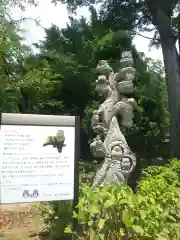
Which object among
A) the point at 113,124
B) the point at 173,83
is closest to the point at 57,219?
the point at 113,124

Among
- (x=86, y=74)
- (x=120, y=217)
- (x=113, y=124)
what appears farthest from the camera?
(x=86, y=74)

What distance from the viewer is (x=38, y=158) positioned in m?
3.36

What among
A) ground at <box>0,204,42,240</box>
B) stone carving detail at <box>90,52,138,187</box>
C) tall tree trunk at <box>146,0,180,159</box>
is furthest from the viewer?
tall tree trunk at <box>146,0,180,159</box>

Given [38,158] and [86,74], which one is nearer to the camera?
[38,158]

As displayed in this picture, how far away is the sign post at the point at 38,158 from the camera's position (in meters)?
3.24

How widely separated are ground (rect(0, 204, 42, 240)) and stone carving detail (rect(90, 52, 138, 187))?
3.75 ft

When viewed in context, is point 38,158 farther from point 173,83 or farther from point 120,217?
point 173,83

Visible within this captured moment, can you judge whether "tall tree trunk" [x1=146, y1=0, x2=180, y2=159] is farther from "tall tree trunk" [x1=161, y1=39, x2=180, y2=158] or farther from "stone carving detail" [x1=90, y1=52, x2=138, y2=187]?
"stone carving detail" [x1=90, y1=52, x2=138, y2=187]

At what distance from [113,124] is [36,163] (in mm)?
2961

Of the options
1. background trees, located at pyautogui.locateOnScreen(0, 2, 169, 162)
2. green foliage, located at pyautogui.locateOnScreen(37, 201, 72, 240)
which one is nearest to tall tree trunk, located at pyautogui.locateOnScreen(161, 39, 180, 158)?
background trees, located at pyautogui.locateOnScreen(0, 2, 169, 162)

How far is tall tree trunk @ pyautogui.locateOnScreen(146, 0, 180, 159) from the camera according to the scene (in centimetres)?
1270

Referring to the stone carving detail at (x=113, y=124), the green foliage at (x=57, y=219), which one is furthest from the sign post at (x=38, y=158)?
the stone carving detail at (x=113, y=124)

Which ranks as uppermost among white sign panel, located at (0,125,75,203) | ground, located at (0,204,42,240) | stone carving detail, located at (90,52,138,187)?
stone carving detail, located at (90,52,138,187)

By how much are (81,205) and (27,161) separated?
64 cm
